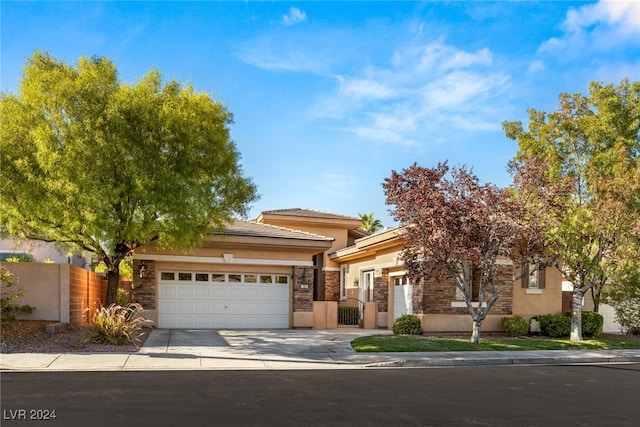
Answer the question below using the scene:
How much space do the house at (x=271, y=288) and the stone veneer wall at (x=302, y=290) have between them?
0.04 meters

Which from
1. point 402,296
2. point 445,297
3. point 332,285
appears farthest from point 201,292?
point 332,285

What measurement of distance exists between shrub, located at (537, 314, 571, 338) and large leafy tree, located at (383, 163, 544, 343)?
16.2ft

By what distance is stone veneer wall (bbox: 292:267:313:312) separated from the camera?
22.5 m

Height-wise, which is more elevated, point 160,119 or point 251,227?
point 160,119

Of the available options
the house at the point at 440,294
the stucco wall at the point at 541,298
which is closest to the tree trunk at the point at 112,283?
the house at the point at 440,294

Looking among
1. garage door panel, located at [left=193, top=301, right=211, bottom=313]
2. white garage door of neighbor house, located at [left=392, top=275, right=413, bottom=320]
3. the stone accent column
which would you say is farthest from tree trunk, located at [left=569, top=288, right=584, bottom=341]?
garage door panel, located at [left=193, top=301, right=211, bottom=313]

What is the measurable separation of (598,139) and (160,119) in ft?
54.1

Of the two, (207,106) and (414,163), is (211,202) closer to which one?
(207,106)

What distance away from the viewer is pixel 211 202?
17.3 m

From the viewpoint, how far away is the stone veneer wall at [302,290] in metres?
22.5

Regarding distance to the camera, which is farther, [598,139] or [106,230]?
[598,139]

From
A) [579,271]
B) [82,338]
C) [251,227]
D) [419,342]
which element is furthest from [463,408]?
[251,227]

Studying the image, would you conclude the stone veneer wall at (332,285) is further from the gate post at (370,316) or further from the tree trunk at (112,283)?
the tree trunk at (112,283)

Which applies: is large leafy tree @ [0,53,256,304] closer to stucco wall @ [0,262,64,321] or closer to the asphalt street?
stucco wall @ [0,262,64,321]
